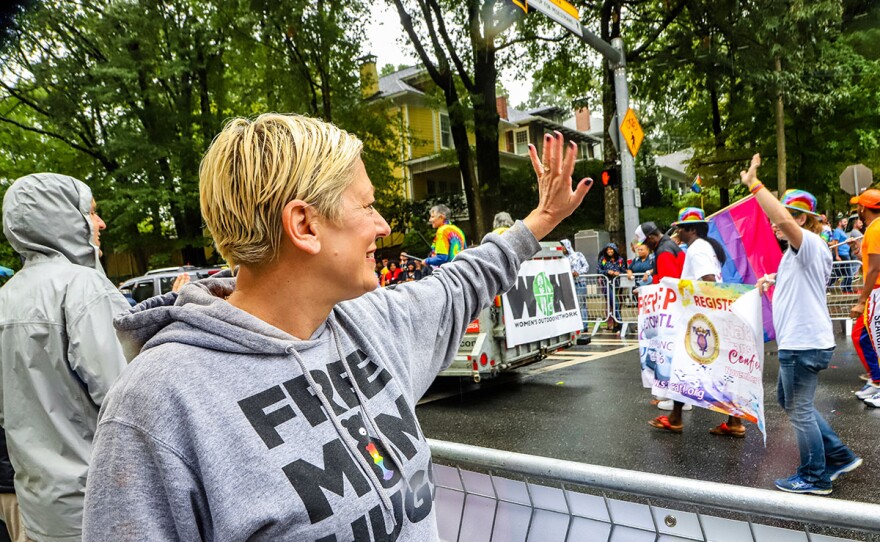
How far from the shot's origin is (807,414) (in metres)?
4.12

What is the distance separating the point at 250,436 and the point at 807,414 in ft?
13.8

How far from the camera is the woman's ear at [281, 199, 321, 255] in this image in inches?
50.8

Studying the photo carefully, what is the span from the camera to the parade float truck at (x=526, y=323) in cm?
718

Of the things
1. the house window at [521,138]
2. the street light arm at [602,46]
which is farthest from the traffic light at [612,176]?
the house window at [521,138]

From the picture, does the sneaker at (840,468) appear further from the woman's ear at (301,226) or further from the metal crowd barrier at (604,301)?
the metal crowd barrier at (604,301)

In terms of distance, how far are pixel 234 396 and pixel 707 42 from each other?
19.7 m

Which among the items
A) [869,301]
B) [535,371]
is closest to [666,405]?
[869,301]

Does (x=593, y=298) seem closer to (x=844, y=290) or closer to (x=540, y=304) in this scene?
(x=844, y=290)

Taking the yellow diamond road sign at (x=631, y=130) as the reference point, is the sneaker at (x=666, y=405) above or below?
below

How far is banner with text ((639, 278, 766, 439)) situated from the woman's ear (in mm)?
4140

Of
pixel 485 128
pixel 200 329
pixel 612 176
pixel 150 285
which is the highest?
pixel 485 128

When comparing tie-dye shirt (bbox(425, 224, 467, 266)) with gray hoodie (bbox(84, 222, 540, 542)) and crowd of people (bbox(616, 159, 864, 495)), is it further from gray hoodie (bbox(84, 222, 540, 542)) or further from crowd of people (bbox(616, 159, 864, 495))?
gray hoodie (bbox(84, 222, 540, 542))

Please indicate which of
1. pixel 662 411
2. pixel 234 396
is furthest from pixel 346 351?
pixel 662 411

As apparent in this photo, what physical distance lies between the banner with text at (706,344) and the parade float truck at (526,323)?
1.59 m
